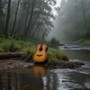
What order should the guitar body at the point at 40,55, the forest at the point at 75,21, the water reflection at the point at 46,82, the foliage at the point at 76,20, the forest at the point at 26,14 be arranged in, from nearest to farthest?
the water reflection at the point at 46,82 < the guitar body at the point at 40,55 < the forest at the point at 26,14 < the forest at the point at 75,21 < the foliage at the point at 76,20

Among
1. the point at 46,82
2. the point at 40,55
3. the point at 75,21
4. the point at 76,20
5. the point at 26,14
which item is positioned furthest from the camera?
the point at 75,21

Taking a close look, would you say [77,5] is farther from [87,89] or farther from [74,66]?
[87,89]

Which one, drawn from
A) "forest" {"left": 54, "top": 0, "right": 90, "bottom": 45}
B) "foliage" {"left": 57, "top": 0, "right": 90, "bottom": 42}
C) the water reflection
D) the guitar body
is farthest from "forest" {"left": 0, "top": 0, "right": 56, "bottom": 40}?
the water reflection

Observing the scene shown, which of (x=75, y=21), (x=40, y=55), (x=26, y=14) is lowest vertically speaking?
(x=40, y=55)

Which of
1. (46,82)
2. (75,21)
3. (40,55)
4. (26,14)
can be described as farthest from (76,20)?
(46,82)

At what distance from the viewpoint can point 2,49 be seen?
14555 mm

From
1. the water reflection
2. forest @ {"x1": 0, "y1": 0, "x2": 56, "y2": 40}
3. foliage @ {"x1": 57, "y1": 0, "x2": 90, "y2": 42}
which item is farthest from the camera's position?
foliage @ {"x1": 57, "y1": 0, "x2": 90, "y2": 42}

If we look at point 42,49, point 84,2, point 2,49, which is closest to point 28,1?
point 2,49

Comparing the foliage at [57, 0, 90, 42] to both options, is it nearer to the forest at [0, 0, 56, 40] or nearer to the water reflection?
the forest at [0, 0, 56, 40]

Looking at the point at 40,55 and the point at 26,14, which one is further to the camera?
the point at 26,14

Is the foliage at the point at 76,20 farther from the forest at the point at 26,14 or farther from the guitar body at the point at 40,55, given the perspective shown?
the guitar body at the point at 40,55

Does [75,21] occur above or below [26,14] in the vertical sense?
above

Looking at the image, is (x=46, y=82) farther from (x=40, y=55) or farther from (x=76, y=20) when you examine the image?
(x=76, y=20)

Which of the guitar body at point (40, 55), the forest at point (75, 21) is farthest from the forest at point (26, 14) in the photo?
the guitar body at point (40, 55)
